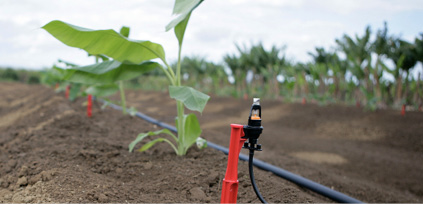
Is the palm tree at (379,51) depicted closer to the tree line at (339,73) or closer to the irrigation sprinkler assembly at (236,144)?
the tree line at (339,73)

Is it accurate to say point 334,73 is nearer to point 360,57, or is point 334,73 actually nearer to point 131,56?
point 360,57

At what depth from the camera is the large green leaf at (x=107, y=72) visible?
2979 millimetres

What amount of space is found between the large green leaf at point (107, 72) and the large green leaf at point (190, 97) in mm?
730

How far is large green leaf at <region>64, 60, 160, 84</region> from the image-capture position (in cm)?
298

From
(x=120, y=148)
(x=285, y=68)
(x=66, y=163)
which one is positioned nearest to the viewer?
(x=66, y=163)

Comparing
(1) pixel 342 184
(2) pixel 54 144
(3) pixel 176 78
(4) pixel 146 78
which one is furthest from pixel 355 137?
(4) pixel 146 78

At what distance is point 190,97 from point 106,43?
911 mm

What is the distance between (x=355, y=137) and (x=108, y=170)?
637 centimetres

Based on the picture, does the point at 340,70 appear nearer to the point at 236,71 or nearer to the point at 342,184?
the point at 236,71

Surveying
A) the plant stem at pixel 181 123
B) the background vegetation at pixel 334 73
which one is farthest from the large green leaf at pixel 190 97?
the background vegetation at pixel 334 73

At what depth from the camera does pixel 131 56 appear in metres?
2.74

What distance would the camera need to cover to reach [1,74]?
33.8 meters

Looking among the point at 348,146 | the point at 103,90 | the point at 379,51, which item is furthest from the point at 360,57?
the point at 103,90

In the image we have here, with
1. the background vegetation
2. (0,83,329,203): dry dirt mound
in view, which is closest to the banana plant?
(0,83,329,203): dry dirt mound
